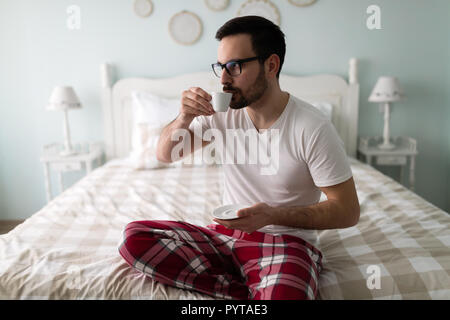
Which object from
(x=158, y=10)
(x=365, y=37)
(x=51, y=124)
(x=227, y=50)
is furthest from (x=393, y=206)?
(x=51, y=124)

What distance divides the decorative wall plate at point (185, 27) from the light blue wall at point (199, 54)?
0.04 m

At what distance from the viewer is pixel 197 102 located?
4.11 feet

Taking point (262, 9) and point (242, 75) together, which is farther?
point (262, 9)

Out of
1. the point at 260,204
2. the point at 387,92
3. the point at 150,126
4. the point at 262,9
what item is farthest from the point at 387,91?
the point at 260,204

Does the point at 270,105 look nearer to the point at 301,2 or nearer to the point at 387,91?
the point at 387,91

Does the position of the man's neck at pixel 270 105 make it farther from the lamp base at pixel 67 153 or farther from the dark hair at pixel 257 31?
the lamp base at pixel 67 153

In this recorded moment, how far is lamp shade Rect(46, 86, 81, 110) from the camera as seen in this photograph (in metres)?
2.78

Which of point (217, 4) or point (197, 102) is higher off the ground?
point (217, 4)

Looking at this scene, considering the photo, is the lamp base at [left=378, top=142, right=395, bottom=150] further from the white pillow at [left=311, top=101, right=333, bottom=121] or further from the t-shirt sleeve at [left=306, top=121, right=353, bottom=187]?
the t-shirt sleeve at [left=306, top=121, right=353, bottom=187]

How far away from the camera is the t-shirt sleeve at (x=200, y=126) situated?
4.68 feet

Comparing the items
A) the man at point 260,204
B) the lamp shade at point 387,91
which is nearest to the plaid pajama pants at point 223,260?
the man at point 260,204

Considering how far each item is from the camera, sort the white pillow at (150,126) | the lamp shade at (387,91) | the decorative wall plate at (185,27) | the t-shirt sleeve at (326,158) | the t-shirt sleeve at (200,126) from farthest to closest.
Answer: the decorative wall plate at (185,27)
the lamp shade at (387,91)
the white pillow at (150,126)
the t-shirt sleeve at (200,126)
the t-shirt sleeve at (326,158)

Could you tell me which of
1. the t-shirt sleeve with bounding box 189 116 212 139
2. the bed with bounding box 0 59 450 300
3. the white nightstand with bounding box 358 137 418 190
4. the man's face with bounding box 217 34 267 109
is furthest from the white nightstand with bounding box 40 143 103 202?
the white nightstand with bounding box 358 137 418 190

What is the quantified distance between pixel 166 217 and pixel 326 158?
84 cm
